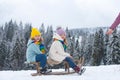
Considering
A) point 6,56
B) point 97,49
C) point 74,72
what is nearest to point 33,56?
point 74,72

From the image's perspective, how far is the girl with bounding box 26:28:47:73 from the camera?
492 inches

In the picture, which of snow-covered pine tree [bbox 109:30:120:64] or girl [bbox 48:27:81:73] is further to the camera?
snow-covered pine tree [bbox 109:30:120:64]

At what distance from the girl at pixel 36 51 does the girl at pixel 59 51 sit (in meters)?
0.33

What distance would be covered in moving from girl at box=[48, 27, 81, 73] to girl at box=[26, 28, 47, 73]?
33 cm

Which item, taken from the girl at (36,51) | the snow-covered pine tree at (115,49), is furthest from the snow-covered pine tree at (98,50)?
the girl at (36,51)

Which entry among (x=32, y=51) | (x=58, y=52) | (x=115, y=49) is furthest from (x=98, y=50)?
(x=58, y=52)

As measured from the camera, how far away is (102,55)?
74.8m

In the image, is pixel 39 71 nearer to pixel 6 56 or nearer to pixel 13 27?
pixel 6 56

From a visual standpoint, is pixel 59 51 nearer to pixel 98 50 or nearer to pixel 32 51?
pixel 32 51

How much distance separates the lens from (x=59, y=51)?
12.4 metres

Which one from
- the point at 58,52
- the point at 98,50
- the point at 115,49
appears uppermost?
the point at 58,52

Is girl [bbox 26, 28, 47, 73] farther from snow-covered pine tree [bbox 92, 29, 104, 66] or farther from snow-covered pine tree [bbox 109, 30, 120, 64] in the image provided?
Answer: snow-covered pine tree [bbox 92, 29, 104, 66]

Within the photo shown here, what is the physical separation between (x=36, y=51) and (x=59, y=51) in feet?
2.68

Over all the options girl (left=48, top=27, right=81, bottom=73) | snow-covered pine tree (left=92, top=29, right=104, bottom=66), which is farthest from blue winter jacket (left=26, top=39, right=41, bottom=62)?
snow-covered pine tree (left=92, top=29, right=104, bottom=66)
